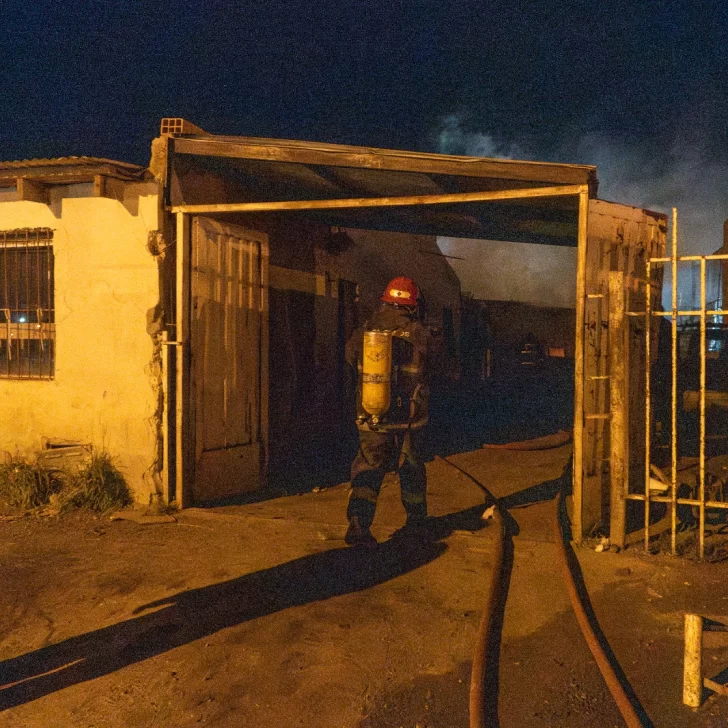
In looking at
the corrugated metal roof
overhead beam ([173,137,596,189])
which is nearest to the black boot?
overhead beam ([173,137,596,189])

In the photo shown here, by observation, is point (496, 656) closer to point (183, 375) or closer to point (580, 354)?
point (580, 354)

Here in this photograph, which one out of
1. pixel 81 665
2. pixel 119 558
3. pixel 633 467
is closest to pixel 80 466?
pixel 119 558

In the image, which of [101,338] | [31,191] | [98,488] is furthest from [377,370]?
[31,191]

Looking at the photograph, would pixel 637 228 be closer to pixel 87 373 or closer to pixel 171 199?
pixel 171 199

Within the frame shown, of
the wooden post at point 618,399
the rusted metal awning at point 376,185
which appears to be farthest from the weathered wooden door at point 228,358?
the wooden post at point 618,399

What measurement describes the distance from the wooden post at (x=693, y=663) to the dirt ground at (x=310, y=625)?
0.07 metres

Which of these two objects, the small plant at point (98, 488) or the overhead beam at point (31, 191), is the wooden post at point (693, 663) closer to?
the small plant at point (98, 488)

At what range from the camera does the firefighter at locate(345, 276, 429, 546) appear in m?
5.67

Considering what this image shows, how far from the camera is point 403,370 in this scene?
5875 mm

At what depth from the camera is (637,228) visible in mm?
6113

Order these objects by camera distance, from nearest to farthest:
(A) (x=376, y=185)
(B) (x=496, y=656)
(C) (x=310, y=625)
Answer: (B) (x=496, y=656) → (C) (x=310, y=625) → (A) (x=376, y=185)

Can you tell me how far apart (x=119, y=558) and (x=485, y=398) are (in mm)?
13486

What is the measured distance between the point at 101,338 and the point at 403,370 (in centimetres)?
321

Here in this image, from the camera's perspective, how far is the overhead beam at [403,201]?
5723 millimetres
